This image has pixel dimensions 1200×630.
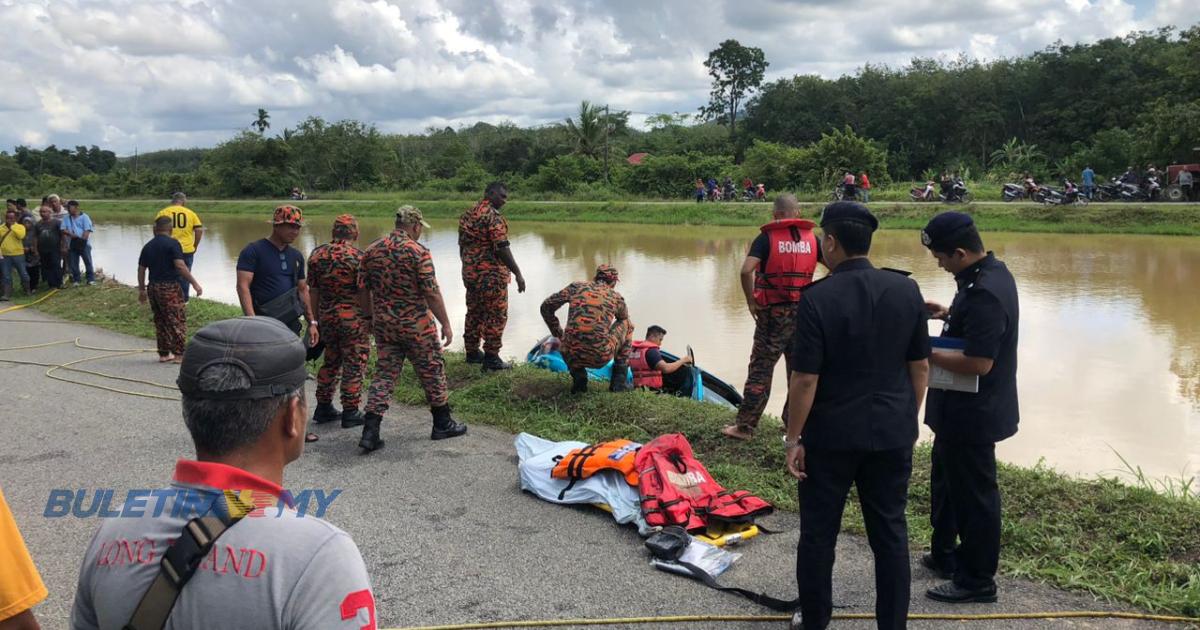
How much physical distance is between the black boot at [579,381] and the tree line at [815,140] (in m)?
29.4

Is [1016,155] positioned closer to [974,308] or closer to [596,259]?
[596,259]

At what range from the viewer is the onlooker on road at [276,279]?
6.90 m

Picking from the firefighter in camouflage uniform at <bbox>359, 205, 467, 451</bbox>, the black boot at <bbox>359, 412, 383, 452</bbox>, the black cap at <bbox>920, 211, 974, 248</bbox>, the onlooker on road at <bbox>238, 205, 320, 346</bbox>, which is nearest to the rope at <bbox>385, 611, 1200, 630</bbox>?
the black cap at <bbox>920, 211, 974, 248</bbox>

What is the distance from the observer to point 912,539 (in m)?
4.45

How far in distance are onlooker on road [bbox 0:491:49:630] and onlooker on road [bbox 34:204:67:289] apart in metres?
15.3

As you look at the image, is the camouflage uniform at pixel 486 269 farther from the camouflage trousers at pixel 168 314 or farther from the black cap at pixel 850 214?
the black cap at pixel 850 214

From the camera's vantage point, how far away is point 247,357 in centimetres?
165

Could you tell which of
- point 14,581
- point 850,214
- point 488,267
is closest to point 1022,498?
point 850,214

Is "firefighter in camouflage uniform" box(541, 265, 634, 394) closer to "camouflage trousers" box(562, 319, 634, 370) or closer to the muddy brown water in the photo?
"camouflage trousers" box(562, 319, 634, 370)

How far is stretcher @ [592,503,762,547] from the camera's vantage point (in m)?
4.46

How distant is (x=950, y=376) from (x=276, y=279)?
219 inches

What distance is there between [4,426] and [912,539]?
23.3ft

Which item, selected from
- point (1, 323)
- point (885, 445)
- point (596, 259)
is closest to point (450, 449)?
point (885, 445)

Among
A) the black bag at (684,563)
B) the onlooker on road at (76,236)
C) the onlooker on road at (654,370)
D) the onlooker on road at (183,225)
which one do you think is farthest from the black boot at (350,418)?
the onlooker on road at (76,236)
